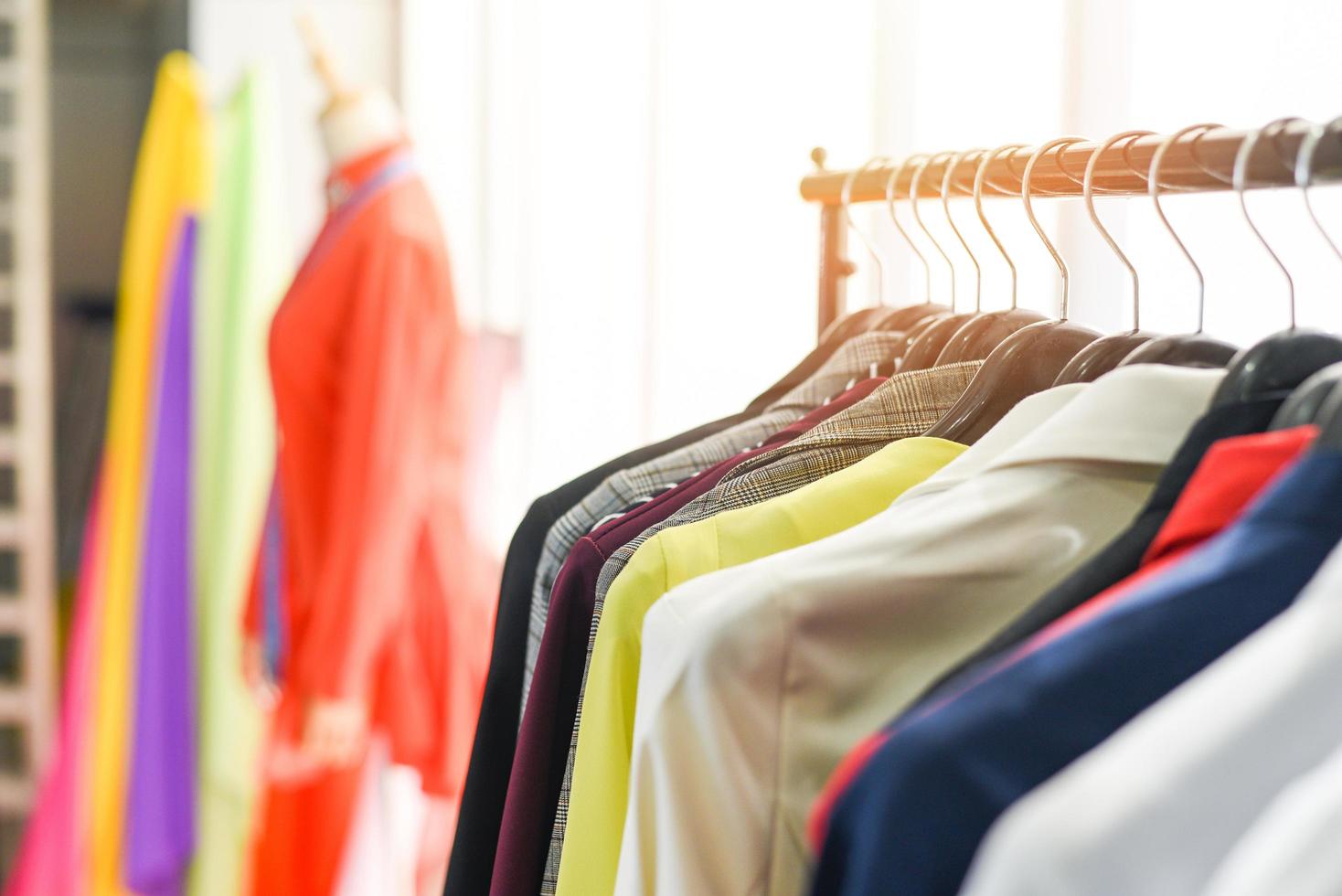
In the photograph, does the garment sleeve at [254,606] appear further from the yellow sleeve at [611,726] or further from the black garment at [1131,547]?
the black garment at [1131,547]

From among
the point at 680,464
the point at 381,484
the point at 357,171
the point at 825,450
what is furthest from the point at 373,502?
the point at 825,450

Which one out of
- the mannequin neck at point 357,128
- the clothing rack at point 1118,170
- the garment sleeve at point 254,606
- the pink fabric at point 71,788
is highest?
the mannequin neck at point 357,128

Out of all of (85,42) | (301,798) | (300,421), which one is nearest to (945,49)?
(300,421)

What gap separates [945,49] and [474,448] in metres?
0.97

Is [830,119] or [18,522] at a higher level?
[830,119]

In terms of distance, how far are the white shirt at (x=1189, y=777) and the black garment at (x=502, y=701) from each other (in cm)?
39

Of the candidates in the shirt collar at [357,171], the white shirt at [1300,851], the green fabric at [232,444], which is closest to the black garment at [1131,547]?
the white shirt at [1300,851]

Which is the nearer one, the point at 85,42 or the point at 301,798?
the point at 301,798

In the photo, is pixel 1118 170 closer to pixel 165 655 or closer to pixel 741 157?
pixel 741 157

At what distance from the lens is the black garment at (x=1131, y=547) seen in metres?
0.36

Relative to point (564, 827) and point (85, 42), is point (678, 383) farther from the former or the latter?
point (85, 42)

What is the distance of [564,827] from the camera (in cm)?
55

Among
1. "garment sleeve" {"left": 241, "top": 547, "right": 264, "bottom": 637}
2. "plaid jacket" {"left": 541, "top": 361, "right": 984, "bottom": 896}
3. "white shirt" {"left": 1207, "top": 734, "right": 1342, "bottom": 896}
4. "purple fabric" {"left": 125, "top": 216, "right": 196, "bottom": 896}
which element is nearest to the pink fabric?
"purple fabric" {"left": 125, "top": 216, "right": 196, "bottom": 896}

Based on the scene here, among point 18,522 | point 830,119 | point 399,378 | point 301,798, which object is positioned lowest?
point 301,798
